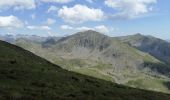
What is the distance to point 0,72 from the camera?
54812mm

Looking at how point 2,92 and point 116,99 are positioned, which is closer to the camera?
point 2,92

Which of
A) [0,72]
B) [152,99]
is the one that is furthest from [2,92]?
[152,99]

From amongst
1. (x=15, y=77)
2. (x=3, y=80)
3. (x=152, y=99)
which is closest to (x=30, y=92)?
(x=3, y=80)

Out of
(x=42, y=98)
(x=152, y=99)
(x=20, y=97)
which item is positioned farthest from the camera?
(x=152, y=99)

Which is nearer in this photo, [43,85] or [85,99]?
[85,99]

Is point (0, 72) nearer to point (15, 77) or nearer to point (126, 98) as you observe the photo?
point (15, 77)

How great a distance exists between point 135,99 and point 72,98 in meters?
16.8

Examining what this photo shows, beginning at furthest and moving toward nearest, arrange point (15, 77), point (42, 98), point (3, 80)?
point (15, 77) < point (3, 80) < point (42, 98)

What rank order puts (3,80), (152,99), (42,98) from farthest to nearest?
(152,99)
(3,80)
(42,98)

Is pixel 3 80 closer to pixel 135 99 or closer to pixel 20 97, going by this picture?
pixel 20 97

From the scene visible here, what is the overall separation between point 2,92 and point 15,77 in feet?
54.0

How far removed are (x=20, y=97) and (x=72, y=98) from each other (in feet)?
27.3

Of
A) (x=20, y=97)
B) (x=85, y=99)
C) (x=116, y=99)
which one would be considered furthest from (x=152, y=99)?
(x=20, y=97)

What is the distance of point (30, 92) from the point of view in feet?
128
